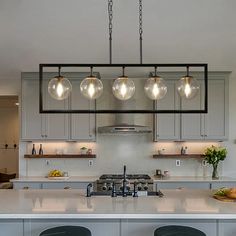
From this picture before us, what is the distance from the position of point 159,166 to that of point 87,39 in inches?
106

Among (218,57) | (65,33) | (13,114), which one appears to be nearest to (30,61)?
(65,33)

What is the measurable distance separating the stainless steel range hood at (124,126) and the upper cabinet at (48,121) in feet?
1.03

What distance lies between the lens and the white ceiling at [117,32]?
4.21 m

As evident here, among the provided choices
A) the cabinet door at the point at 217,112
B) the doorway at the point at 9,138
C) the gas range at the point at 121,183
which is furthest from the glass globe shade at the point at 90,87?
the doorway at the point at 9,138

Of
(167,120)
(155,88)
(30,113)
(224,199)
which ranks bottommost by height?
(224,199)

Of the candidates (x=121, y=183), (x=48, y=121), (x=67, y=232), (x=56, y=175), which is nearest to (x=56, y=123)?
(x=48, y=121)

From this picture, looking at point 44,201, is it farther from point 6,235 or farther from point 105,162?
point 105,162

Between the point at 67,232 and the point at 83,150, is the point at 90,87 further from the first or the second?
the point at 83,150

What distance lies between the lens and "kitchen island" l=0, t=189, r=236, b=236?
9.25ft

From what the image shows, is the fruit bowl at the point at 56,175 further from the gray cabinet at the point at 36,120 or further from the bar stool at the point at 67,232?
the bar stool at the point at 67,232

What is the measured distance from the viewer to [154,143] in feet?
20.2

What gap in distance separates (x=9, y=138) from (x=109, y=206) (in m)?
7.53

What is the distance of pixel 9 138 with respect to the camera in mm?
9922

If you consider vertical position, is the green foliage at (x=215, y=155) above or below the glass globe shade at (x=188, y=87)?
below
